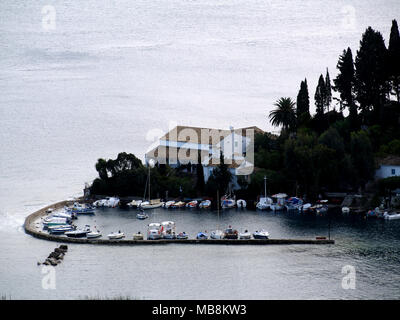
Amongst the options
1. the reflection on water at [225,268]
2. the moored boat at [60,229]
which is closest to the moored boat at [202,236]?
the reflection on water at [225,268]

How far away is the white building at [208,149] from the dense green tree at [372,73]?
11.7 meters

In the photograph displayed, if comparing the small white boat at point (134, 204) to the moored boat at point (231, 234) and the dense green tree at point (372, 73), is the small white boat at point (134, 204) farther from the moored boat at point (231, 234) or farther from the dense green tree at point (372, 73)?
the dense green tree at point (372, 73)

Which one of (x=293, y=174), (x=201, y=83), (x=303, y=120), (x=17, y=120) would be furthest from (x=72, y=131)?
(x=293, y=174)

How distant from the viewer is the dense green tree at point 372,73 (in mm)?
58719

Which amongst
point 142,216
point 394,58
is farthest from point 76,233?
point 394,58

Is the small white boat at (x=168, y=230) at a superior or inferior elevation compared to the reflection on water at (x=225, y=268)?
superior

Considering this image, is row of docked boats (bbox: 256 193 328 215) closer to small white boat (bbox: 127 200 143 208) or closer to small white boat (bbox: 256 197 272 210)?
small white boat (bbox: 256 197 272 210)

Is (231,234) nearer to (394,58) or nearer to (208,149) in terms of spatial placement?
(208,149)

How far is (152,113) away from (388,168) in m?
51.1

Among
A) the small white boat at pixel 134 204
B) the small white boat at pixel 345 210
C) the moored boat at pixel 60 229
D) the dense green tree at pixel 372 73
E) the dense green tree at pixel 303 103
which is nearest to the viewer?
the moored boat at pixel 60 229

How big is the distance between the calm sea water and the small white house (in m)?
9.23

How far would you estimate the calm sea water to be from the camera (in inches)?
1276

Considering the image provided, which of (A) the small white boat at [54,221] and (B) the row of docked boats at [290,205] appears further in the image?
(B) the row of docked boats at [290,205]
